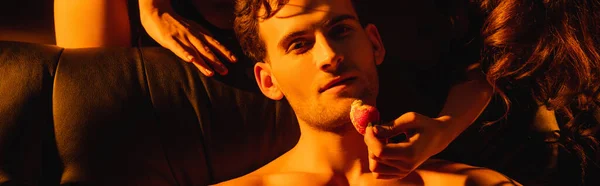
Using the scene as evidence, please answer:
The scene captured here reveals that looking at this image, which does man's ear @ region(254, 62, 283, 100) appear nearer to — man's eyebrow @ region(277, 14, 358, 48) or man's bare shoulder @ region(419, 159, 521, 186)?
man's eyebrow @ region(277, 14, 358, 48)

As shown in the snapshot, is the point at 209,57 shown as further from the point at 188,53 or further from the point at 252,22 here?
the point at 252,22

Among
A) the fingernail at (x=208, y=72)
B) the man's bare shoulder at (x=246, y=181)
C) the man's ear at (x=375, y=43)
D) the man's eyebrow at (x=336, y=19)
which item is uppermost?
the man's eyebrow at (x=336, y=19)

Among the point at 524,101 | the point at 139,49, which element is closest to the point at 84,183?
the point at 139,49

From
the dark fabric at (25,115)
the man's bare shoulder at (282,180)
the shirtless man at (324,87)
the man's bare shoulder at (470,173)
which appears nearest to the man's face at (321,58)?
the shirtless man at (324,87)

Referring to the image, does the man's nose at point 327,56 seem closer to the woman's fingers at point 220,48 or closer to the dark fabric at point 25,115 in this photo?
the woman's fingers at point 220,48

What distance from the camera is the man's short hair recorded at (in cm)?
148

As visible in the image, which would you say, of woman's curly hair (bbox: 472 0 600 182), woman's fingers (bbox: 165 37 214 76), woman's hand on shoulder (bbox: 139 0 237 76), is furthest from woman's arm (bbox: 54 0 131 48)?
woman's curly hair (bbox: 472 0 600 182)

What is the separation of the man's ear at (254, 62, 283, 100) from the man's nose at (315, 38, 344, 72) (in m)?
0.17

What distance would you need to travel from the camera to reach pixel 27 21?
2307 mm

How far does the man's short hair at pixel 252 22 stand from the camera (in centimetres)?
148

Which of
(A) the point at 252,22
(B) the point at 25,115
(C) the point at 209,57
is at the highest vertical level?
(A) the point at 252,22

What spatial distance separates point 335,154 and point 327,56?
9.3 inches

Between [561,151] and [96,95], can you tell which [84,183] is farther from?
[561,151]

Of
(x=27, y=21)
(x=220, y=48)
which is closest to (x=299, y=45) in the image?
(x=220, y=48)
